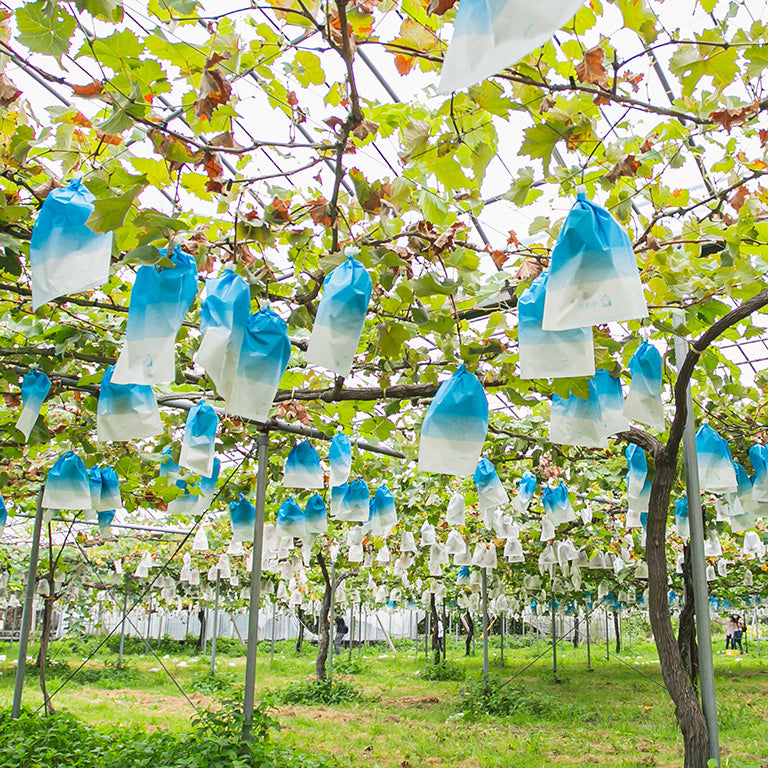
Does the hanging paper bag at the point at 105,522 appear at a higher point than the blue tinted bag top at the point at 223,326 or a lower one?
lower

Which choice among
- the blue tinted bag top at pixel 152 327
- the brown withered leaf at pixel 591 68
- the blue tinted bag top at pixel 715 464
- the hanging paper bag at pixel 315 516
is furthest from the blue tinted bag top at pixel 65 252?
the hanging paper bag at pixel 315 516

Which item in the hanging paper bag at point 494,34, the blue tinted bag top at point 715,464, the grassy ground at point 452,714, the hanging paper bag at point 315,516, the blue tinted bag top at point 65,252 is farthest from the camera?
the grassy ground at point 452,714

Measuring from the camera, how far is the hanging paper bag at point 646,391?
2324 millimetres

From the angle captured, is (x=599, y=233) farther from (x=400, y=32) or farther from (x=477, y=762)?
(x=477, y=762)

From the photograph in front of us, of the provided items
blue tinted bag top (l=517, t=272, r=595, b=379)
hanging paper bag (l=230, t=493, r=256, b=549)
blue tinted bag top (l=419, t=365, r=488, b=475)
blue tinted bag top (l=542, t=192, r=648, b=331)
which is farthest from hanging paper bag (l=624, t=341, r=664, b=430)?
hanging paper bag (l=230, t=493, r=256, b=549)

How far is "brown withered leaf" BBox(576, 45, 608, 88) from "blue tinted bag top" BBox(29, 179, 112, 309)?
49.8 inches

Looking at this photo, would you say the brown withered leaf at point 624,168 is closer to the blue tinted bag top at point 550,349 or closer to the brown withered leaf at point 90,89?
the blue tinted bag top at point 550,349

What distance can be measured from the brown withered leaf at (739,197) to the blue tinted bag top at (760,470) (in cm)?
205

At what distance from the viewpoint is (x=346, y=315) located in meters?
1.90

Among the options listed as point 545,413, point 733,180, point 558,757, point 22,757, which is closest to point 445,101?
point 733,180

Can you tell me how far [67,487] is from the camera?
361 centimetres

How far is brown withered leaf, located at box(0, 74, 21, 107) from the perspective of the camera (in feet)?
6.08

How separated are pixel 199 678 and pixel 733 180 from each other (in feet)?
39.8

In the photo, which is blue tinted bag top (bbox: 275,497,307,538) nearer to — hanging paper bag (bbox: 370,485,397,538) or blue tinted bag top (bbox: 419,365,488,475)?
hanging paper bag (bbox: 370,485,397,538)
